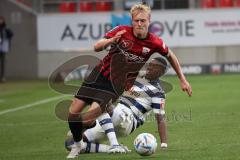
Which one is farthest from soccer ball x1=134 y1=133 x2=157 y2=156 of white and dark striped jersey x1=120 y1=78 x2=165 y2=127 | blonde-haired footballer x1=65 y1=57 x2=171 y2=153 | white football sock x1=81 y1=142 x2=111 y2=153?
white and dark striped jersey x1=120 y1=78 x2=165 y2=127

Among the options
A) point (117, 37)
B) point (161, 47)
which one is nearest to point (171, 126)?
point (161, 47)

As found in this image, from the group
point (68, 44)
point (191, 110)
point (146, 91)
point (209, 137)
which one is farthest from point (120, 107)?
point (68, 44)

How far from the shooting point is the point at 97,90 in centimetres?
1133

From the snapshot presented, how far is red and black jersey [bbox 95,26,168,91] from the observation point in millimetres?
11203

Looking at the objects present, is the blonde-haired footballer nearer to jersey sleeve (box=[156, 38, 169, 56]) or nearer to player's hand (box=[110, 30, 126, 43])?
jersey sleeve (box=[156, 38, 169, 56])

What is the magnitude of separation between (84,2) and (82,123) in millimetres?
23812

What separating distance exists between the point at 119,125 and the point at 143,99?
624 mm

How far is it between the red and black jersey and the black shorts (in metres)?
0.09

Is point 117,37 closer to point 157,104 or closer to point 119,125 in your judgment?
point 119,125

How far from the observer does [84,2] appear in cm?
3481

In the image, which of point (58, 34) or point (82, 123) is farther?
point (58, 34)

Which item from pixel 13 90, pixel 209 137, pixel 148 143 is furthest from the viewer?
pixel 13 90

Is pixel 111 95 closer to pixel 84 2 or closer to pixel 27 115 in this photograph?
pixel 27 115

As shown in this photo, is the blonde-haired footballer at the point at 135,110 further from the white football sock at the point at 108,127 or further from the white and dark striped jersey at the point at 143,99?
the white football sock at the point at 108,127
